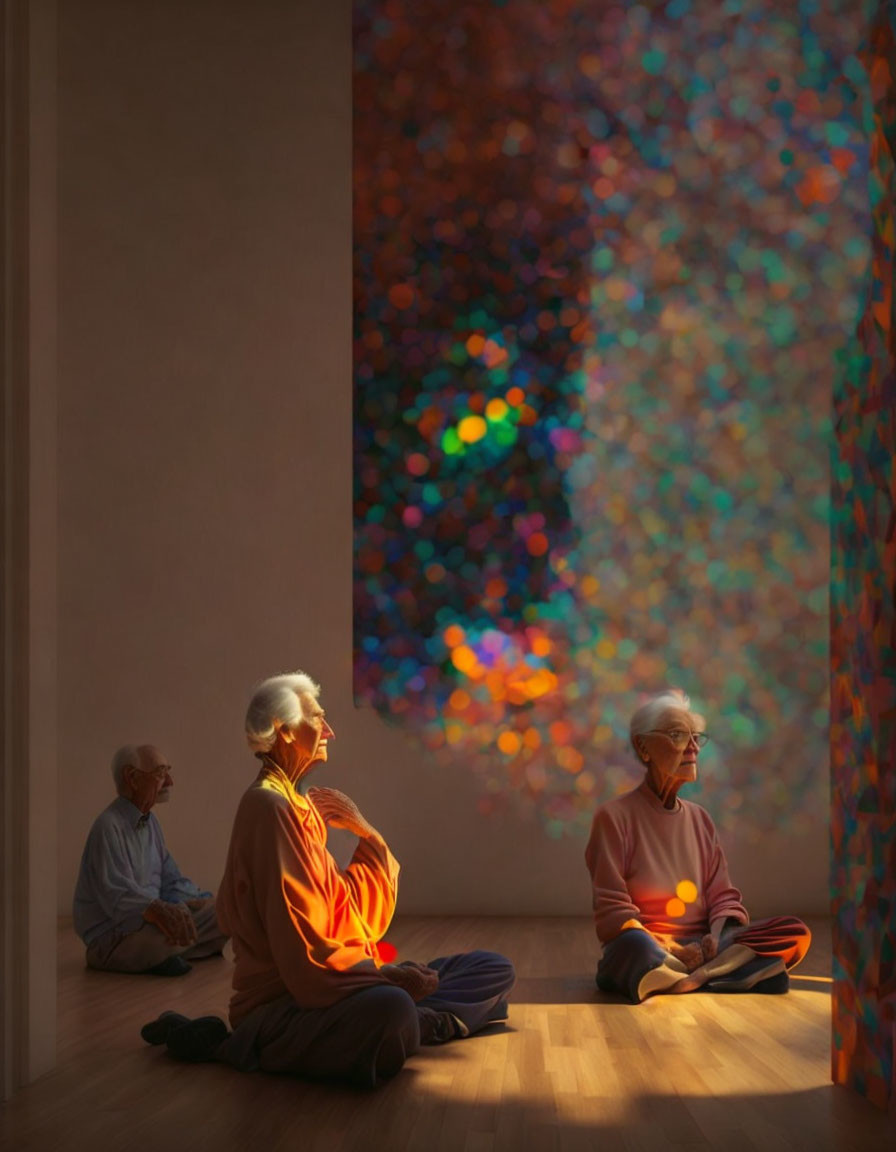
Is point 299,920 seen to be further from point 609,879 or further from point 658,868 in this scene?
point 658,868

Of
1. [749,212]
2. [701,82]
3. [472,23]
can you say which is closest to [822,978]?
[749,212]

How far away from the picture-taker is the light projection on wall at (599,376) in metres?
7.06

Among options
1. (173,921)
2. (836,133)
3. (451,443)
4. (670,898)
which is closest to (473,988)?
(670,898)

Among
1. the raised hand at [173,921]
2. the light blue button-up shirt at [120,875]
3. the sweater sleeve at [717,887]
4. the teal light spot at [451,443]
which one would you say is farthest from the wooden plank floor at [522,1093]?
the teal light spot at [451,443]

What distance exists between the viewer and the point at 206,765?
7.25 metres

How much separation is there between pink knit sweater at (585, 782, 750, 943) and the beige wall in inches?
71.3

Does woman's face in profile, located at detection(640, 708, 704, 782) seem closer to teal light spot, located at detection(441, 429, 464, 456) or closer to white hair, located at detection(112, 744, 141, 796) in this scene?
white hair, located at detection(112, 744, 141, 796)

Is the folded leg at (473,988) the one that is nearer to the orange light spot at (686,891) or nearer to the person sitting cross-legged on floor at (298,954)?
the person sitting cross-legged on floor at (298,954)

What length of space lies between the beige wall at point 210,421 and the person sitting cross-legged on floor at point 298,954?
10.3ft

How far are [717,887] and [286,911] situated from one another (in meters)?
2.23

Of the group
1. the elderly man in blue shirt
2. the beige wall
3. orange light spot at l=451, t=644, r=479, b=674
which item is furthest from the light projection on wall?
the elderly man in blue shirt

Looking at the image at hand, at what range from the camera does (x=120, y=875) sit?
5.72 m

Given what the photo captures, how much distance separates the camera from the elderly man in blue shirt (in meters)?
5.51

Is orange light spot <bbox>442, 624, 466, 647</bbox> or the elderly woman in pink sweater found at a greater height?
orange light spot <bbox>442, 624, 466, 647</bbox>
